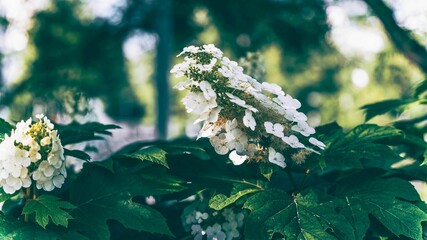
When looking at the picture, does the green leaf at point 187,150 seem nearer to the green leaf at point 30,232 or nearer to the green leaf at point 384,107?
the green leaf at point 30,232

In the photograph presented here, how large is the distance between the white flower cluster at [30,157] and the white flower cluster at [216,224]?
535 mm

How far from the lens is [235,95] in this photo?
2.00 meters

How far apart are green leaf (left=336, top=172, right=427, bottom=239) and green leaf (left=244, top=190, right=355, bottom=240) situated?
8 cm

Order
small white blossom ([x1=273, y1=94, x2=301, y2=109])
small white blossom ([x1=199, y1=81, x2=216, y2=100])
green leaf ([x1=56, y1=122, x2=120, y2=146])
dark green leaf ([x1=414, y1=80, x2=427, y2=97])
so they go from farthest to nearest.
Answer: dark green leaf ([x1=414, y1=80, x2=427, y2=97]) < green leaf ([x1=56, y1=122, x2=120, y2=146]) < small white blossom ([x1=273, y1=94, x2=301, y2=109]) < small white blossom ([x1=199, y1=81, x2=216, y2=100])

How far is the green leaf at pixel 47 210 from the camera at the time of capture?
1.81m

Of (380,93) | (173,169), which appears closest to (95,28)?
(173,169)

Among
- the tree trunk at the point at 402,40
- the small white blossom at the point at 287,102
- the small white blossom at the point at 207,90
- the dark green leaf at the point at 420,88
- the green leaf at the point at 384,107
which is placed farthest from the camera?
the tree trunk at the point at 402,40

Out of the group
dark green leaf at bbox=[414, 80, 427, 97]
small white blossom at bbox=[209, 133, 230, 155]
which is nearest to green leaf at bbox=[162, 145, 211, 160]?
small white blossom at bbox=[209, 133, 230, 155]

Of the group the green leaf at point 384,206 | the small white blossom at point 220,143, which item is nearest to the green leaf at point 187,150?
the small white blossom at point 220,143

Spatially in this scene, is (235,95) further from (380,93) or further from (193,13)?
(380,93)

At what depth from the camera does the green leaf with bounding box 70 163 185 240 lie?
1.95m

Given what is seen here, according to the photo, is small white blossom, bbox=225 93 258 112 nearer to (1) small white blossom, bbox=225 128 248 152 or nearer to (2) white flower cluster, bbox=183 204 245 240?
(1) small white blossom, bbox=225 128 248 152

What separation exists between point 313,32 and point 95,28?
4.50 meters

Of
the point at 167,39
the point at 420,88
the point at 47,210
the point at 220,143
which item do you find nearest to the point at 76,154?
the point at 47,210
